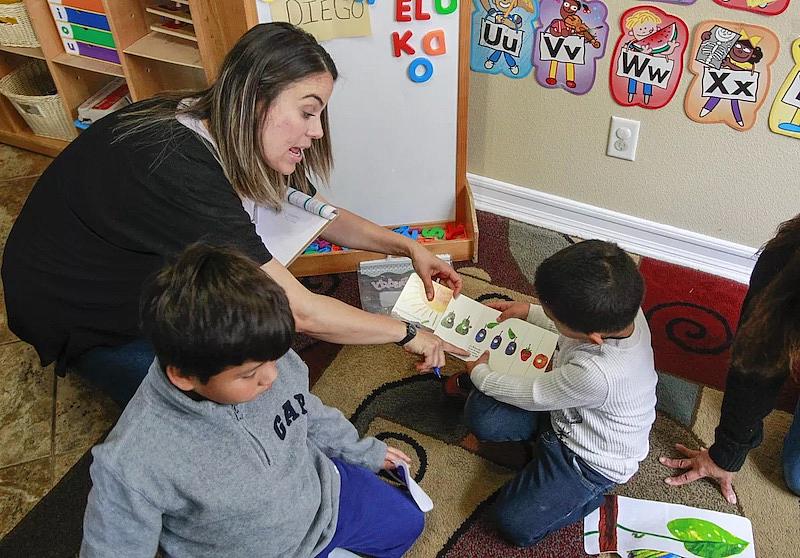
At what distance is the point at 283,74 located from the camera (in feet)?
3.44

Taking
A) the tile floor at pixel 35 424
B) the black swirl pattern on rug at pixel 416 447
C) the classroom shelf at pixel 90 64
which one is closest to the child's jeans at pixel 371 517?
the black swirl pattern on rug at pixel 416 447

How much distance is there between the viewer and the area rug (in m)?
1.27

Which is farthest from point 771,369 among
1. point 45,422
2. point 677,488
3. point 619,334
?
point 45,422

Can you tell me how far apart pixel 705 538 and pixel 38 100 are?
2.11 m

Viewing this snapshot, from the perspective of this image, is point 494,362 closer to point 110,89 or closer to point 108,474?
point 108,474

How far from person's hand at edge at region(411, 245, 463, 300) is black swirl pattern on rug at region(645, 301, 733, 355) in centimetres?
51

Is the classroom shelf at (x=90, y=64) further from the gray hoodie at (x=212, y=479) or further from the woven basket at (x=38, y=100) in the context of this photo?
the gray hoodie at (x=212, y=479)

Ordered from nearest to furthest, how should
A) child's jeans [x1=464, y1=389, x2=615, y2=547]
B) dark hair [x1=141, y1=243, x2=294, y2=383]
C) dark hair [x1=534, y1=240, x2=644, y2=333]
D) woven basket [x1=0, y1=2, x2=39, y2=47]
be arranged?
dark hair [x1=141, y1=243, x2=294, y2=383], dark hair [x1=534, y1=240, x2=644, y2=333], child's jeans [x1=464, y1=389, x2=615, y2=547], woven basket [x1=0, y1=2, x2=39, y2=47]

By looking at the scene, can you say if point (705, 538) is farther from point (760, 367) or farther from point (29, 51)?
point (29, 51)

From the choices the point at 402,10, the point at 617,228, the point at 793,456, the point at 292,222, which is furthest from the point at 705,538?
the point at 402,10

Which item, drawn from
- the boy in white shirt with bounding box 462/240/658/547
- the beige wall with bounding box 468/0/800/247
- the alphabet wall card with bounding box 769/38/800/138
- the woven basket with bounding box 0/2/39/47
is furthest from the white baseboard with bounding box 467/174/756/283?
the woven basket with bounding box 0/2/39/47

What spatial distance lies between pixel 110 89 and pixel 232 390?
5.53ft

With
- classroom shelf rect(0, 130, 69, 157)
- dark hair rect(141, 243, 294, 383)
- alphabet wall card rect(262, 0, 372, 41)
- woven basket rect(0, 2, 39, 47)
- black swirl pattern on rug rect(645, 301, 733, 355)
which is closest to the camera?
dark hair rect(141, 243, 294, 383)

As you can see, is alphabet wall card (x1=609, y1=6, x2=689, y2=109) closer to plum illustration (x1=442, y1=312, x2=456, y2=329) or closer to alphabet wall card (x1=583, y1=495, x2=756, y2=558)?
plum illustration (x1=442, y1=312, x2=456, y2=329)
